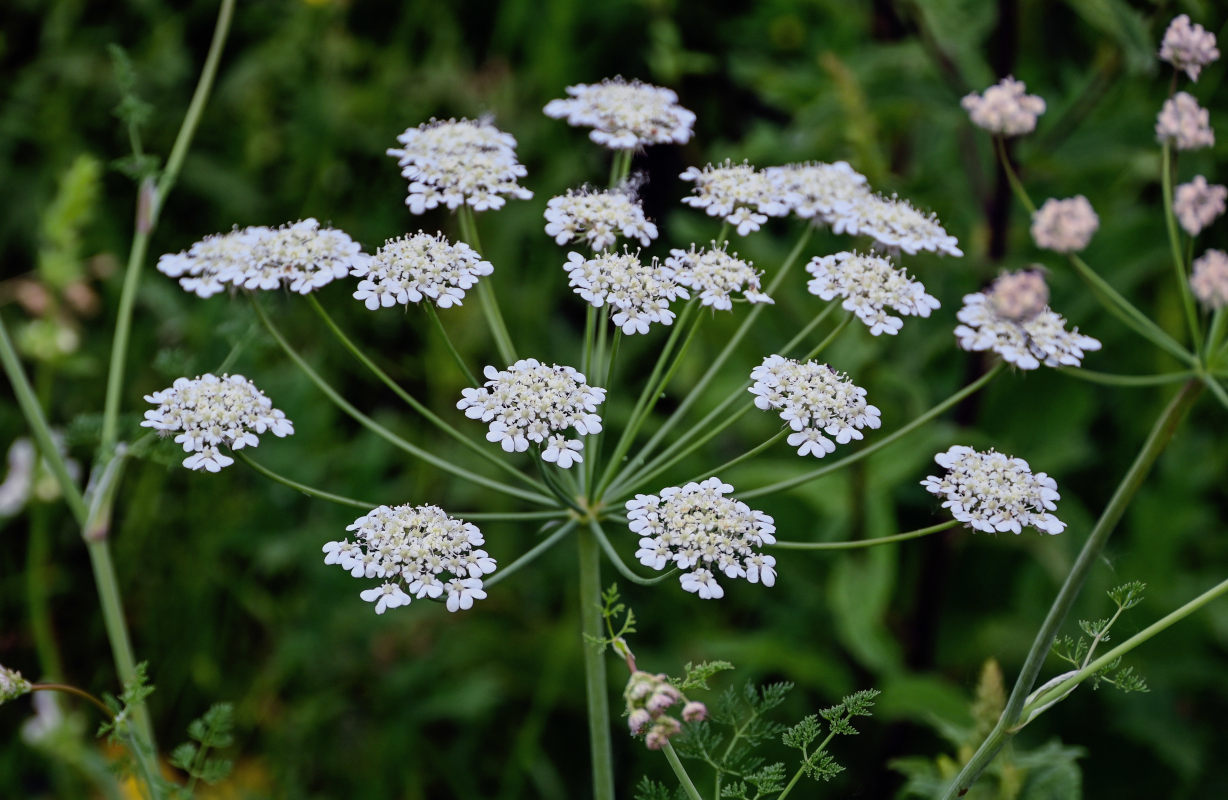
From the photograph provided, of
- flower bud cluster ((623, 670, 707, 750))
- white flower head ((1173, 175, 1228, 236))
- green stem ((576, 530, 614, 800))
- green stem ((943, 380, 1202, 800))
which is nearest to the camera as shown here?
flower bud cluster ((623, 670, 707, 750))

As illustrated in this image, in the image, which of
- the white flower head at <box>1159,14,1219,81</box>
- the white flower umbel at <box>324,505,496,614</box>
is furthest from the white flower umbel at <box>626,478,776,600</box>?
the white flower head at <box>1159,14,1219,81</box>

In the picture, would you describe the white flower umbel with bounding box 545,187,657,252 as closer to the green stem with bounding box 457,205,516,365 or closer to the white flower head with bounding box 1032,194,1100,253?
the green stem with bounding box 457,205,516,365

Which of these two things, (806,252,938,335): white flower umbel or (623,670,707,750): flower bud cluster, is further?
(806,252,938,335): white flower umbel

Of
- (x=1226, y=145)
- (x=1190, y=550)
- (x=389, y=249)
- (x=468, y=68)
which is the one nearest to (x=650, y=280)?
(x=389, y=249)

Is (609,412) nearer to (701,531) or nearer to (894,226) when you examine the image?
(894,226)

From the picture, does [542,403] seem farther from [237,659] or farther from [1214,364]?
[237,659]

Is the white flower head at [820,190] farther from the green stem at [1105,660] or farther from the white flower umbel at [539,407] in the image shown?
the green stem at [1105,660]
